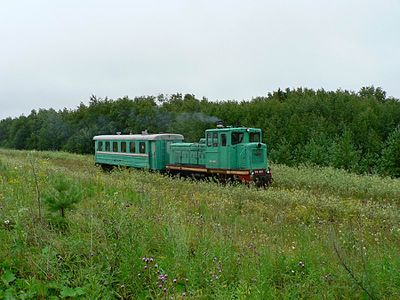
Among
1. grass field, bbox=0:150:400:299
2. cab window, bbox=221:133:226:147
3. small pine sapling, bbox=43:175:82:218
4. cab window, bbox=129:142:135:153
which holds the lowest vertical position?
grass field, bbox=0:150:400:299

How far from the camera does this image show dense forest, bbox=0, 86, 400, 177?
25781 millimetres

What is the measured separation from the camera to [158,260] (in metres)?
4.64

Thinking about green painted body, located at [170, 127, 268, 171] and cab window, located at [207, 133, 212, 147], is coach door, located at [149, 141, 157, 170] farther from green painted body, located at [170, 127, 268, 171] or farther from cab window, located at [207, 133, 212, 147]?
cab window, located at [207, 133, 212, 147]

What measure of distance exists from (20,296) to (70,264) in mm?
793

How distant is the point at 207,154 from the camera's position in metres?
18.0

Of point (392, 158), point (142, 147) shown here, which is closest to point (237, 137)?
point (142, 147)

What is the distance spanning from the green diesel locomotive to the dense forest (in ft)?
30.8

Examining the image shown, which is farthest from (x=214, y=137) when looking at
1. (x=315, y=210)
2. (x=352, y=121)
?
(x=352, y=121)

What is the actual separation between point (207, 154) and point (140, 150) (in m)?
5.86

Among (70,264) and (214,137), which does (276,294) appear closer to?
(70,264)

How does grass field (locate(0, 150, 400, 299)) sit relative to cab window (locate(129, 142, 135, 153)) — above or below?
below

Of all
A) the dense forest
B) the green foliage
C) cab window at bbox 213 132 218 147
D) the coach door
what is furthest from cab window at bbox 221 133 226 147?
the green foliage

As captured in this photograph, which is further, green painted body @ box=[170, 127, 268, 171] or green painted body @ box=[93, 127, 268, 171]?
green painted body @ box=[93, 127, 268, 171]

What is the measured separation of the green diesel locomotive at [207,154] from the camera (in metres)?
16.6
